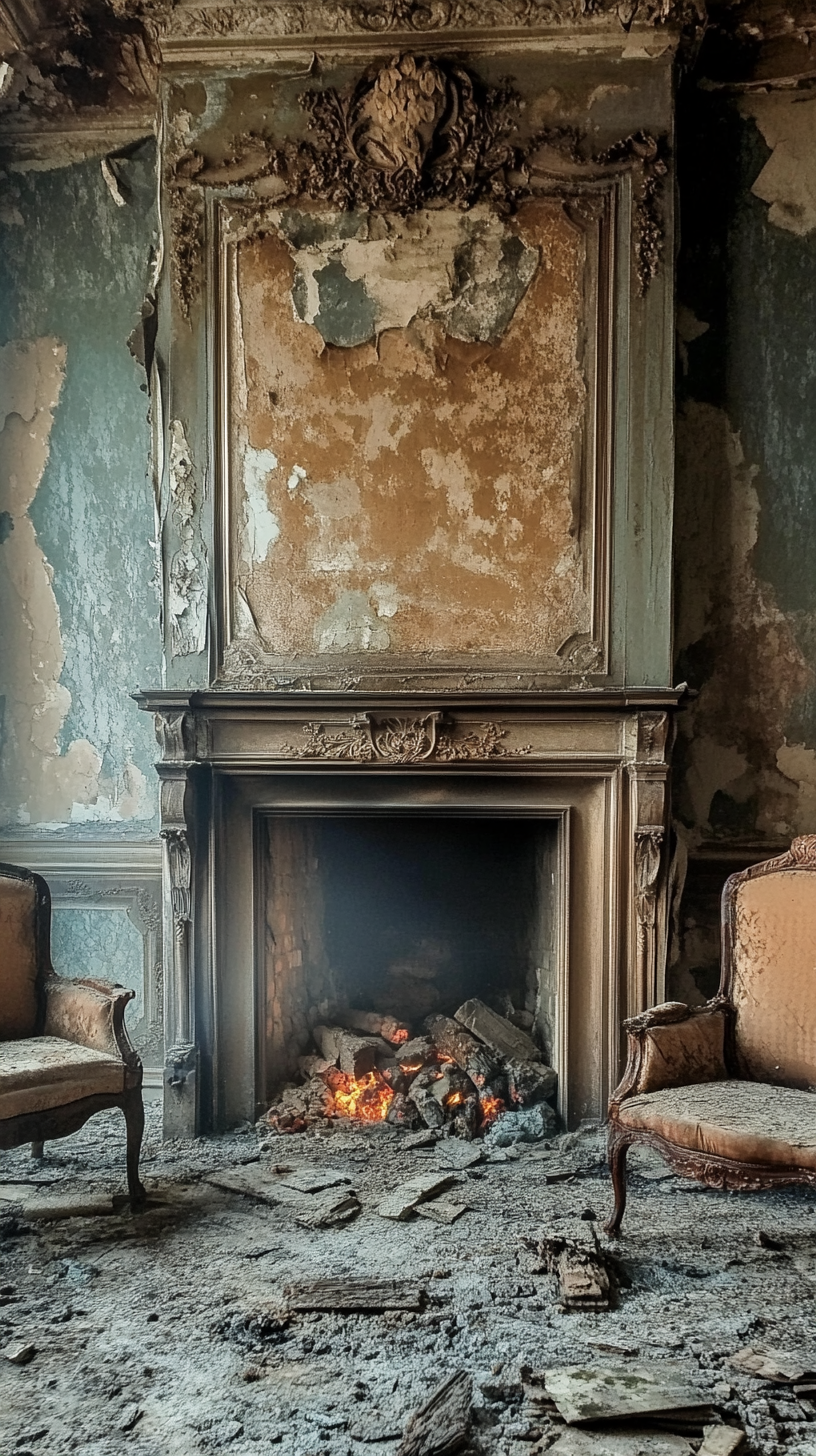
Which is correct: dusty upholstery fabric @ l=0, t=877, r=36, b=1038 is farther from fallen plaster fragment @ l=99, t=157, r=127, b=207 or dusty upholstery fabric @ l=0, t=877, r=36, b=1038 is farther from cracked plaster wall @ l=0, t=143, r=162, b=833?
fallen plaster fragment @ l=99, t=157, r=127, b=207

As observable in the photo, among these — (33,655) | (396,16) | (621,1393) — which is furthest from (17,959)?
(396,16)

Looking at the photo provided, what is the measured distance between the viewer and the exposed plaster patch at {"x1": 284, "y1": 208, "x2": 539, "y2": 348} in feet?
12.0

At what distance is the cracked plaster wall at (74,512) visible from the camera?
163 inches

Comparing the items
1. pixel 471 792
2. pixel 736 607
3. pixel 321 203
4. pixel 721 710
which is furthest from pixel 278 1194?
pixel 321 203

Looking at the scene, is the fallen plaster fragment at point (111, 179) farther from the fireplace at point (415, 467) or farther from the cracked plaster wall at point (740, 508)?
the cracked plaster wall at point (740, 508)

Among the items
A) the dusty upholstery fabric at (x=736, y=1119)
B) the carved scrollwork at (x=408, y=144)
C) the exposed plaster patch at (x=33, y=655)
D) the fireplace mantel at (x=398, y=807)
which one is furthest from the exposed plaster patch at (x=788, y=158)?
the dusty upholstery fabric at (x=736, y=1119)

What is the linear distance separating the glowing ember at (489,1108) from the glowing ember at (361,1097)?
0.37 metres

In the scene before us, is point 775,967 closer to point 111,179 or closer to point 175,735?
point 175,735

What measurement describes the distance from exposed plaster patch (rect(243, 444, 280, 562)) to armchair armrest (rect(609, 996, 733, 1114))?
212 cm

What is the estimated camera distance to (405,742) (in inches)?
144

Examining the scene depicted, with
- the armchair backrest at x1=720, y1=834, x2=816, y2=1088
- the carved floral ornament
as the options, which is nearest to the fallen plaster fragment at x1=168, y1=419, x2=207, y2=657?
the carved floral ornament

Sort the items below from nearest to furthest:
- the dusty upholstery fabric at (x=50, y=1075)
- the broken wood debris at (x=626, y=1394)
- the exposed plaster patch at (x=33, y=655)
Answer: the broken wood debris at (x=626, y=1394), the dusty upholstery fabric at (x=50, y=1075), the exposed plaster patch at (x=33, y=655)

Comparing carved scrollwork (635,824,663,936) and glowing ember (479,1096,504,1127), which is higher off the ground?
carved scrollwork (635,824,663,936)

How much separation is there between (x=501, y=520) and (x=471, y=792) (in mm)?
1014
